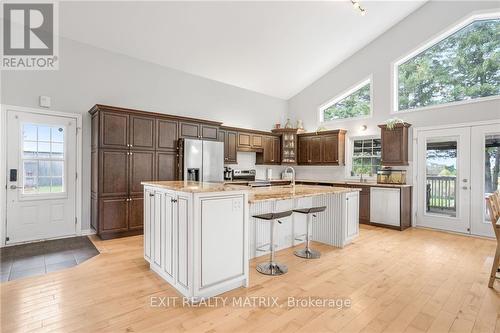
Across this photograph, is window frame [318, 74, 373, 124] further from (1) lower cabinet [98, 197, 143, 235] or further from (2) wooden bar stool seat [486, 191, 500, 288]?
(1) lower cabinet [98, 197, 143, 235]

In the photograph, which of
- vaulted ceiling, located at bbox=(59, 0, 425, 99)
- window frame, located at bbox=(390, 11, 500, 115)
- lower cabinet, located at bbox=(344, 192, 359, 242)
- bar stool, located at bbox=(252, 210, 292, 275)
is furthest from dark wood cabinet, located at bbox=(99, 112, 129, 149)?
window frame, located at bbox=(390, 11, 500, 115)

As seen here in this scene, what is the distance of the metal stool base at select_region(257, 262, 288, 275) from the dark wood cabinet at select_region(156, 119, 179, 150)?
9.49 ft

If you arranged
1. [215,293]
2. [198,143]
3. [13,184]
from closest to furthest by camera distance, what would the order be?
[215,293] → [13,184] → [198,143]

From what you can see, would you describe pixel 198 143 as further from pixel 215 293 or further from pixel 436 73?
pixel 436 73

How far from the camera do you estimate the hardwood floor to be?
6.73ft

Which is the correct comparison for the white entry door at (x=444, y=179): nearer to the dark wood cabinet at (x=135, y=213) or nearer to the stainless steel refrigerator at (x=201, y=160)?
the stainless steel refrigerator at (x=201, y=160)

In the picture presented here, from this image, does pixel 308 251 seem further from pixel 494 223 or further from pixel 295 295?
pixel 494 223

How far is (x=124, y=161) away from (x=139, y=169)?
28cm

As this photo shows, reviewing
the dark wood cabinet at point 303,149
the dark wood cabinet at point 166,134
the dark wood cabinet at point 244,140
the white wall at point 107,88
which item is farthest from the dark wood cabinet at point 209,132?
the dark wood cabinet at point 303,149

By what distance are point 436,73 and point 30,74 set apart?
762cm

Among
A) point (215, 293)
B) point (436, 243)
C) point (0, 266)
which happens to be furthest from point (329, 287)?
point (0, 266)

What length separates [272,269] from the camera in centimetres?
305

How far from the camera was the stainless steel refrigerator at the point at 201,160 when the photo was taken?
5035mm

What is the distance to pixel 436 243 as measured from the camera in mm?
4336
